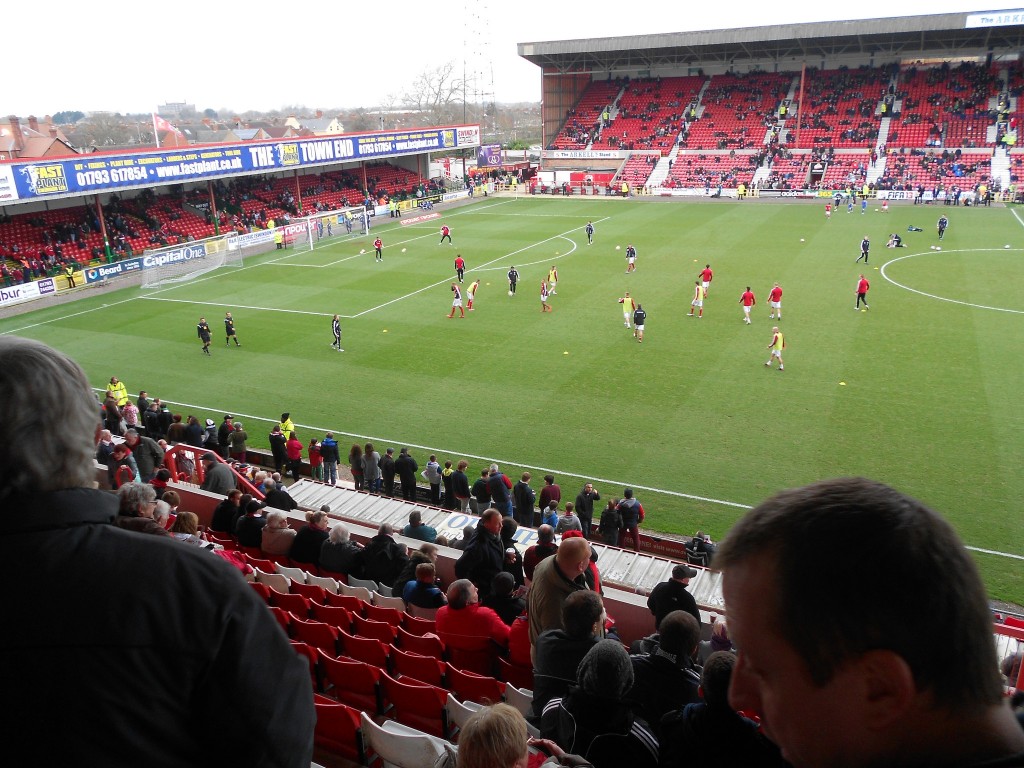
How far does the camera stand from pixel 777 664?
1.33 m

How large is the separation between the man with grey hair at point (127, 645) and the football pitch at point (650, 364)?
12630 millimetres

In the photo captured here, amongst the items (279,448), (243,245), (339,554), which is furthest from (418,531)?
(243,245)

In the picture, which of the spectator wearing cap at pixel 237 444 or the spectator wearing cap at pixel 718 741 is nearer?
the spectator wearing cap at pixel 718 741

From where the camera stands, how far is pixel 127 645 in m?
1.49

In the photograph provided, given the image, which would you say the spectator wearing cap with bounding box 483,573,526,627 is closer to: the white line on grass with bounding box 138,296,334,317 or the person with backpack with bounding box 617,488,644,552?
the person with backpack with bounding box 617,488,644,552

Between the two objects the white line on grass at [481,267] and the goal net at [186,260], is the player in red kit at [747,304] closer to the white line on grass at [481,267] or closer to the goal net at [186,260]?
the white line on grass at [481,267]

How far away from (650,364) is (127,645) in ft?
67.7

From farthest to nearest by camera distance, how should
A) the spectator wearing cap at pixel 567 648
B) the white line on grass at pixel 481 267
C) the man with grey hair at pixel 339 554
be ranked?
the white line on grass at pixel 481 267
the man with grey hair at pixel 339 554
the spectator wearing cap at pixel 567 648

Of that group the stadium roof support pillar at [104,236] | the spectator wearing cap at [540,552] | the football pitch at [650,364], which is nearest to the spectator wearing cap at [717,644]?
the spectator wearing cap at [540,552]

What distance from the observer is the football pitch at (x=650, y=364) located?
15.4 meters

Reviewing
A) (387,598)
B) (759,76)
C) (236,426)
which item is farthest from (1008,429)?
(759,76)

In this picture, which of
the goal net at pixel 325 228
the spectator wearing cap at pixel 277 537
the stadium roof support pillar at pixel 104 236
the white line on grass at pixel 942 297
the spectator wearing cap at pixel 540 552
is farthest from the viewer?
the goal net at pixel 325 228

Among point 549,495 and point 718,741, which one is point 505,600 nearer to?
point 718,741

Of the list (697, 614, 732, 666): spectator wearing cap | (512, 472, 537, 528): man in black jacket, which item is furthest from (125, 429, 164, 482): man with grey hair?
(697, 614, 732, 666): spectator wearing cap
